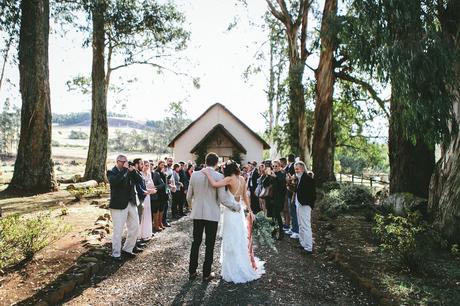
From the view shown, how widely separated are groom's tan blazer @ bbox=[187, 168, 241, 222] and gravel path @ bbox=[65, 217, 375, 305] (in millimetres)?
1079

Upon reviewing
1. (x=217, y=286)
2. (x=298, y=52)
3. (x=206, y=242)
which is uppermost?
(x=298, y=52)

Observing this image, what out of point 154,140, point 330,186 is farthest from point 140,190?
point 154,140

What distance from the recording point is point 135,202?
24.3 feet

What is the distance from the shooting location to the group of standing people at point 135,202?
699 cm

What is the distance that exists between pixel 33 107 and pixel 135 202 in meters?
9.44

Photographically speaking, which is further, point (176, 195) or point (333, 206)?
point (333, 206)

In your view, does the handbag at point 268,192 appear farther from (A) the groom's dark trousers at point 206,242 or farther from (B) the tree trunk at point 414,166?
(B) the tree trunk at point 414,166

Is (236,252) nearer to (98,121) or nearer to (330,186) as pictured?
(330,186)

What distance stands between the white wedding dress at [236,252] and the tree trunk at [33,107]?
10856 millimetres

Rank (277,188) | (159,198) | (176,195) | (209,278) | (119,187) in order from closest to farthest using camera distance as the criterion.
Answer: (209,278) → (119,187) → (277,188) → (159,198) → (176,195)

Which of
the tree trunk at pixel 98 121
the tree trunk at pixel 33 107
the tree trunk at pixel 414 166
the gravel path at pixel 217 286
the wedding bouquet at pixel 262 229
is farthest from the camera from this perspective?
the tree trunk at pixel 98 121

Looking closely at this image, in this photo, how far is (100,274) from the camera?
6363 mm

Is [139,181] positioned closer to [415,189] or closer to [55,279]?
[55,279]

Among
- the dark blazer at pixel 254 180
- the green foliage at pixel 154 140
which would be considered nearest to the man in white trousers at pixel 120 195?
the dark blazer at pixel 254 180
